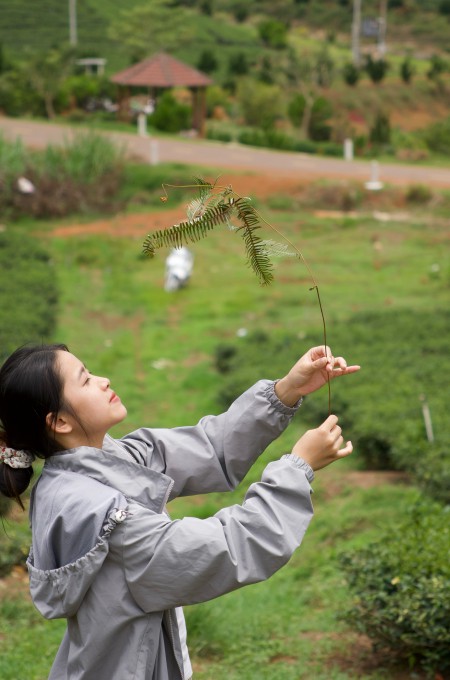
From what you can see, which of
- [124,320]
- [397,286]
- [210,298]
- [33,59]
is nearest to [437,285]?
[397,286]

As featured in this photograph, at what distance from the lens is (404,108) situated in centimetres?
3120

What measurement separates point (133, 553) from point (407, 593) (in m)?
2.12

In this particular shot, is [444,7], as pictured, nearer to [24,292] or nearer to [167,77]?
[167,77]

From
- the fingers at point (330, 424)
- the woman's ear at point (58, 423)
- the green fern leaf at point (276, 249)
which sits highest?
the green fern leaf at point (276, 249)

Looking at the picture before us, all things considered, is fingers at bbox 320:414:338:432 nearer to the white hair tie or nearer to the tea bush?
the white hair tie

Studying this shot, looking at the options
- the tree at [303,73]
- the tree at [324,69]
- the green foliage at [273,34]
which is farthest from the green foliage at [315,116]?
the green foliage at [273,34]

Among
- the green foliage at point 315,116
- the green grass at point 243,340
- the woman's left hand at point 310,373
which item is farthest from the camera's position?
the green foliage at point 315,116

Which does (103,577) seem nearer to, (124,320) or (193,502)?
(193,502)

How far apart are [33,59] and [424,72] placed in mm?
13720

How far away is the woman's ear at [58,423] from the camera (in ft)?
6.92

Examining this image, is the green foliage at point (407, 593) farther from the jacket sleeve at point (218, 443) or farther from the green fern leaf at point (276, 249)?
the green fern leaf at point (276, 249)

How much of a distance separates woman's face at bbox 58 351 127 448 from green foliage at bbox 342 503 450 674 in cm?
198

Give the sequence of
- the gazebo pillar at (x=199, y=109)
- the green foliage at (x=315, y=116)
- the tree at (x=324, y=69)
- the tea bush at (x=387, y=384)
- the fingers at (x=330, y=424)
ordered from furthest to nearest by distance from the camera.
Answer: the tree at (x=324, y=69), the green foliage at (x=315, y=116), the gazebo pillar at (x=199, y=109), the tea bush at (x=387, y=384), the fingers at (x=330, y=424)

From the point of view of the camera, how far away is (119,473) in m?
2.09
